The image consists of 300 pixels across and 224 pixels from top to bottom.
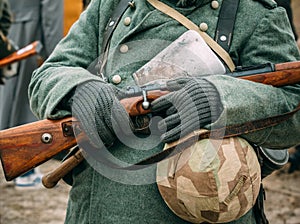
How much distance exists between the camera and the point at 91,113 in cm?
213

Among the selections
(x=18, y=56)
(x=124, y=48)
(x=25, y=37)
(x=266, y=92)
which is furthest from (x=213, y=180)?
(x=25, y=37)

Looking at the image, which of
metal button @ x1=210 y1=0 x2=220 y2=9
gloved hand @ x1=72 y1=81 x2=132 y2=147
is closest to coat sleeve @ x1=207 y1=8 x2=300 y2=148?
metal button @ x1=210 y1=0 x2=220 y2=9

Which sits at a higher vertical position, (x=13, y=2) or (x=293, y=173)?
(x=13, y=2)

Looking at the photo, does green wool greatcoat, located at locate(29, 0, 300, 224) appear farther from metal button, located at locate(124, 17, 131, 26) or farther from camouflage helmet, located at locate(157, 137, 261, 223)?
camouflage helmet, located at locate(157, 137, 261, 223)

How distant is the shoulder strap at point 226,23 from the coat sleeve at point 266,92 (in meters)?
0.07

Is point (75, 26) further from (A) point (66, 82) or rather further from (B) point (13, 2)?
(B) point (13, 2)

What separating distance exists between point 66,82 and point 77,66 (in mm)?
163

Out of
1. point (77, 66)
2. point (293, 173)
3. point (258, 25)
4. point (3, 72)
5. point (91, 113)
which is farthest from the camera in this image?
point (293, 173)

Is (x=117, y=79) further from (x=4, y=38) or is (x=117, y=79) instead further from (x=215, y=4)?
(x=4, y=38)

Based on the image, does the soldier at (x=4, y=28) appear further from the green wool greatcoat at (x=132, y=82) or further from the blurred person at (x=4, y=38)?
the green wool greatcoat at (x=132, y=82)

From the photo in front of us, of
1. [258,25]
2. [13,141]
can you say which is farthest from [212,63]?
[13,141]

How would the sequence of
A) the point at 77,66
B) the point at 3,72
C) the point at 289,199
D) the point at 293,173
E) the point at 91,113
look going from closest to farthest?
1. the point at 91,113
2. the point at 77,66
3. the point at 3,72
4. the point at 289,199
5. the point at 293,173

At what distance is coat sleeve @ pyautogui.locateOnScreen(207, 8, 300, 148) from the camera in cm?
210

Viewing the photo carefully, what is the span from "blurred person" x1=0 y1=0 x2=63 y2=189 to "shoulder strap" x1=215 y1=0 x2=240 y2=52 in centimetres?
376
